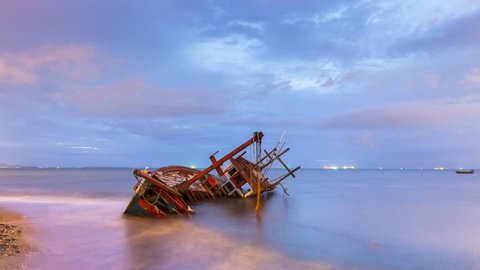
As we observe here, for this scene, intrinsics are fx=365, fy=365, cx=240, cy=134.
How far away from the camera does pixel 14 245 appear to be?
13.3m

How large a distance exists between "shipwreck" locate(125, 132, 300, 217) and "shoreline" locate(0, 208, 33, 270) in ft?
18.6

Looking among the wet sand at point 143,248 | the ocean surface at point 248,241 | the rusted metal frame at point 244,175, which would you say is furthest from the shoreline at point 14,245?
the rusted metal frame at point 244,175

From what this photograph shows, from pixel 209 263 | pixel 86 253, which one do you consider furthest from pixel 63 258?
pixel 209 263

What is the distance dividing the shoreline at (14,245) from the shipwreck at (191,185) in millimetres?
5662

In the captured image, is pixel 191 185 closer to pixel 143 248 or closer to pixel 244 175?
pixel 244 175

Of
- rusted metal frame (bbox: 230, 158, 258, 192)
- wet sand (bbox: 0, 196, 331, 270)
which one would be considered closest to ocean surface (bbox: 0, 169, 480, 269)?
wet sand (bbox: 0, 196, 331, 270)

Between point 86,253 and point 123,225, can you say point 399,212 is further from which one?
point 86,253

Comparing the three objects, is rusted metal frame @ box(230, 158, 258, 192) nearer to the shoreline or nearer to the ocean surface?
the ocean surface

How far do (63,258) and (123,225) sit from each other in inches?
252

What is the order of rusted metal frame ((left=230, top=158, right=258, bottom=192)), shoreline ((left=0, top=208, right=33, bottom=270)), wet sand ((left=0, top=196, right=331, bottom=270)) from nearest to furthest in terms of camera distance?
shoreline ((left=0, top=208, right=33, bottom=270)), wet sand ((left=0, top=196, right=331, bottom=270)), rusted metal frame ((left=230, top=158, right=258, bottom=192))

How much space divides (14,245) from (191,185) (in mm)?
19580

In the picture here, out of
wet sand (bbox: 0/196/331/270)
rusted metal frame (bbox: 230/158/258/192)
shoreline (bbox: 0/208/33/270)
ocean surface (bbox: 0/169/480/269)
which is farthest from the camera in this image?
rusted metal frame (bbox: 230/158/258/192)

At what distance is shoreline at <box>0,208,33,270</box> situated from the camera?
11.1 metres

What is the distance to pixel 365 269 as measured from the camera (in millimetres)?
12148
